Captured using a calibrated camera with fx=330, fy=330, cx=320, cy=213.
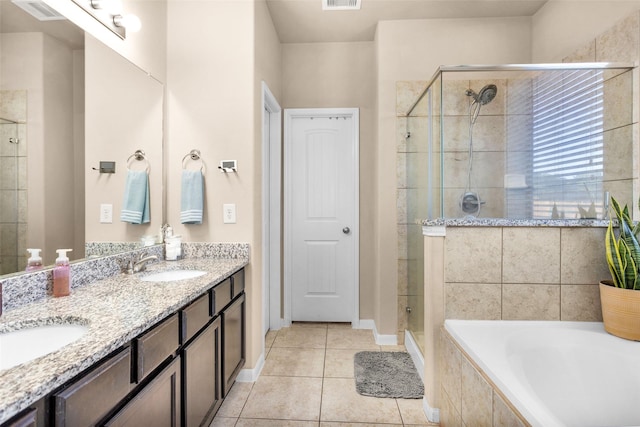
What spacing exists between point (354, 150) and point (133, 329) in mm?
2537

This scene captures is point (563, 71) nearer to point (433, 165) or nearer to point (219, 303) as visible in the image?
point (433, 165)

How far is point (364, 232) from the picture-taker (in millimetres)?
3166

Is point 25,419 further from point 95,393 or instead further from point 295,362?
point 295,362

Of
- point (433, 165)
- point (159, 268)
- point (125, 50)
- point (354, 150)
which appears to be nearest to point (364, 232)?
point (354, 150)

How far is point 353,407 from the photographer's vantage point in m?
1.93

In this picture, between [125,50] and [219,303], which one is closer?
[219,303]

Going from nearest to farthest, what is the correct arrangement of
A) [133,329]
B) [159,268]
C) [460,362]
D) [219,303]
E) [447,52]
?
[133,329] → [460,362] → [219,303] → [159,268] → [447,52]

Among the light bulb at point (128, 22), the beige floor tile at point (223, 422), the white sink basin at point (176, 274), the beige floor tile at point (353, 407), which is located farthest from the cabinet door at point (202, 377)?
the light bulb at point (128, 22)

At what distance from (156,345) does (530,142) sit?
7.49ft

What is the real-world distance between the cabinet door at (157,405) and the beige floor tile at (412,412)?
4.00 feet

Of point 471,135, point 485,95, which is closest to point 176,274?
point 471,135

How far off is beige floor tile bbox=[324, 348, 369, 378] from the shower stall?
48.0 inches

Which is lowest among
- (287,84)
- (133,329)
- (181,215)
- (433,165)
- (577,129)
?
(133,329)

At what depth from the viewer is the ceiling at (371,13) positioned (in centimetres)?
260
